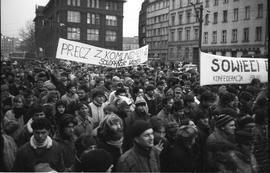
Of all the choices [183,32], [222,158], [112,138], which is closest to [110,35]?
[183,32]

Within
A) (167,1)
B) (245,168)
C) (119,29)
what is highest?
(167,1)


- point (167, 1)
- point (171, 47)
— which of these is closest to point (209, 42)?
point (171, 47)

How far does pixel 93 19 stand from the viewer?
62.6 meters

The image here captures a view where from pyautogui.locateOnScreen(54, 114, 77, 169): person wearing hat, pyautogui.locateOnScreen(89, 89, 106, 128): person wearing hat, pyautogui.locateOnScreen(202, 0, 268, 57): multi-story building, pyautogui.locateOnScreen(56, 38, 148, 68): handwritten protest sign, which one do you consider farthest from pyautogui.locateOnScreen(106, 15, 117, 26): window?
pyautogui.locateOnScreen(54, 114, 77, 169): person wearing hat

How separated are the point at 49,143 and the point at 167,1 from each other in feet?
207

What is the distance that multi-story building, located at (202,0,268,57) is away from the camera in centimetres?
3291

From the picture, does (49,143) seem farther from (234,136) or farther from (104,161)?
(234,136)

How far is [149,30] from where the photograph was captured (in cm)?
7444

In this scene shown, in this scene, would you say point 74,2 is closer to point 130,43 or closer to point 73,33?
point 73,33

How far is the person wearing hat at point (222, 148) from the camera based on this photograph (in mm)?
3109

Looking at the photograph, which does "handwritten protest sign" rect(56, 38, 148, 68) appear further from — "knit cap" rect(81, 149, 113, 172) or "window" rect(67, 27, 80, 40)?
"window" rect(67, 27, 80, 40)

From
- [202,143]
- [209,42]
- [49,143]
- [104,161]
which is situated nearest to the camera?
[104,161]

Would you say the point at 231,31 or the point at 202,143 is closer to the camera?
the point at 202,143

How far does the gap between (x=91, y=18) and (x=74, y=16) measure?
340 centimetres
